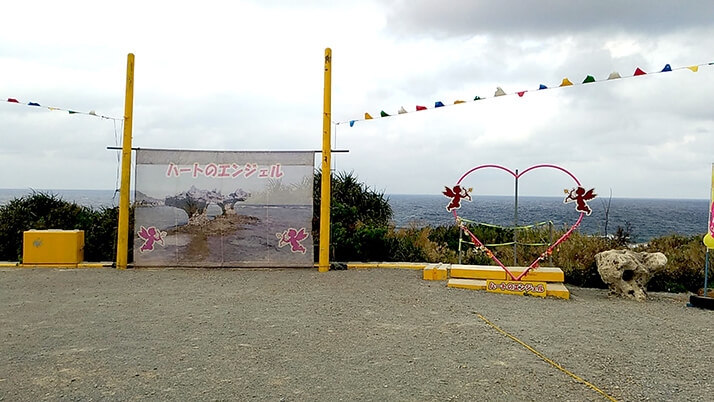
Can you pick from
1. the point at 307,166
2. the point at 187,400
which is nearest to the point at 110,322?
the point at 187,400

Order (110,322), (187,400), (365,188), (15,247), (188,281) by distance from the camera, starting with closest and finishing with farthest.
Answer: (187,400) → (110,322) → (188,281) → (15,247) → (365,188)

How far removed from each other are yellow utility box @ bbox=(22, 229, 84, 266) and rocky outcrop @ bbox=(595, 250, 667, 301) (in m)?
10.0

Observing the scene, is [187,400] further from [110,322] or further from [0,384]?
[110,322]

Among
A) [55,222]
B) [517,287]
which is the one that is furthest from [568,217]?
[55,222]

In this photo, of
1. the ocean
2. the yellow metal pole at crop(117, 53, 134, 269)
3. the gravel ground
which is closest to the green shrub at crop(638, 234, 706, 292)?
the gravel ground

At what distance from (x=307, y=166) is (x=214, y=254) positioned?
2544 mm

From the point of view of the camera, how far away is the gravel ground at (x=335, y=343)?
16.3 feet

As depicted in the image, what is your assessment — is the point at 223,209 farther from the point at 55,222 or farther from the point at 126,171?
the point at 55,222

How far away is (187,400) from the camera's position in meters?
4.66

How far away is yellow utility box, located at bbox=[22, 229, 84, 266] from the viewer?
39.6ft

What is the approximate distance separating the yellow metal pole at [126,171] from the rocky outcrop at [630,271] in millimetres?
8870

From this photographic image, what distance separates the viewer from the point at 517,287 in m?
9.66

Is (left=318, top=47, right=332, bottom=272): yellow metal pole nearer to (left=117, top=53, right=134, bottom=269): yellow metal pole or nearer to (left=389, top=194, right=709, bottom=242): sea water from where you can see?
(left=389, top=194, right=709, bottom=242): sea water

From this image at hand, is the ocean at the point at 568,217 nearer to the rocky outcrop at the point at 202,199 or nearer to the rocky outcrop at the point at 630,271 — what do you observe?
the rocky outcrop at the point at 630,271
